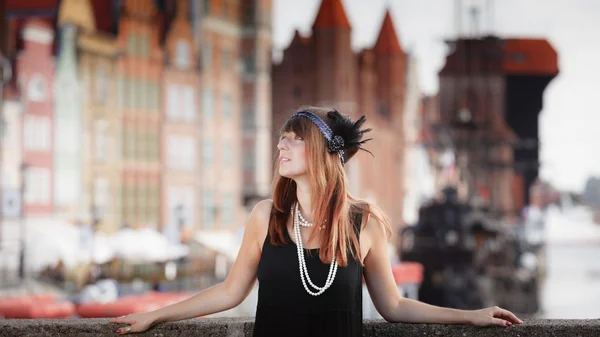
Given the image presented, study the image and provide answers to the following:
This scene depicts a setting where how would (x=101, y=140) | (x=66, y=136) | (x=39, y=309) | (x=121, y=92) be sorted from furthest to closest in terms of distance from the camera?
(x=121, y=92) → (x=101, y=140) → (x=66, y=136) → (x=39, y=309)

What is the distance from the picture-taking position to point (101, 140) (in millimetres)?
26859

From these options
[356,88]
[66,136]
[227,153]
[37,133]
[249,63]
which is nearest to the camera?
[37,133]

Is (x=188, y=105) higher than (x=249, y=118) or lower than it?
higher

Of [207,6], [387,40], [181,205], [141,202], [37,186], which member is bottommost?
[181,205]

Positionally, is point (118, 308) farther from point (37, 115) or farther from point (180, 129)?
point (180, 129)

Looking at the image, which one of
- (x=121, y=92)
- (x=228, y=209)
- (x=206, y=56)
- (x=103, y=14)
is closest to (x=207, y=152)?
(x=228, y=209)

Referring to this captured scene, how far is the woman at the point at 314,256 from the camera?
2102 mm

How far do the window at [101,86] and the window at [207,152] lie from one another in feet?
13.3

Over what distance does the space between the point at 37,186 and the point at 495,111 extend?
Result: 3180cm

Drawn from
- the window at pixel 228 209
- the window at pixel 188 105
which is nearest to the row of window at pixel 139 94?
the window at pixel 188 105

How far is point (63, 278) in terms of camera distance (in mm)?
23109

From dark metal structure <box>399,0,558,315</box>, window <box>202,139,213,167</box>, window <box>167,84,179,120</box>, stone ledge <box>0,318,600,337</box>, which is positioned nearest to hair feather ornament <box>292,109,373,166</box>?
stone ledge <box>0,318,600,337</box>

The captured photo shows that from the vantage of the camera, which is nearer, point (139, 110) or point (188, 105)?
point (139, 110)

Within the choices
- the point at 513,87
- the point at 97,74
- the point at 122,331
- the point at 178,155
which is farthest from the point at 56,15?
the point at 513,87
